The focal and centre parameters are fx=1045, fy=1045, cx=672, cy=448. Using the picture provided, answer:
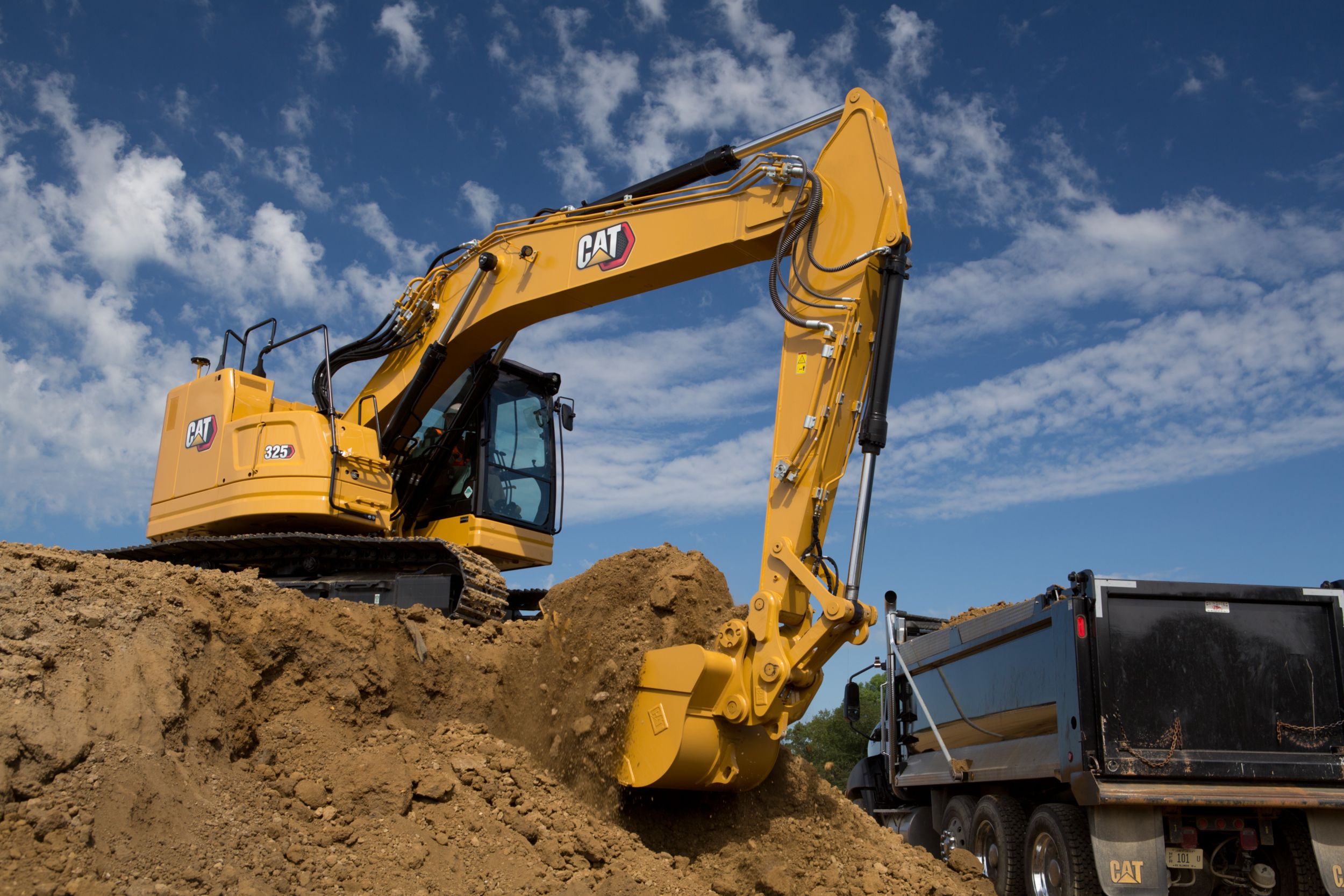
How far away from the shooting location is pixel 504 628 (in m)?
7.79

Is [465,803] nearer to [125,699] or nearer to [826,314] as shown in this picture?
[125,699]

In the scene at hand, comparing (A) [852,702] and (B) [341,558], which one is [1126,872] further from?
(B) [341,558]

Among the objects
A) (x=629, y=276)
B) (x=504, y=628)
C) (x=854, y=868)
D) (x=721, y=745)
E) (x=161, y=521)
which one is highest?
(x=629, y=276)

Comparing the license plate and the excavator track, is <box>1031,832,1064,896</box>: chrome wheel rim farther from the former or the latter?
the excavator track

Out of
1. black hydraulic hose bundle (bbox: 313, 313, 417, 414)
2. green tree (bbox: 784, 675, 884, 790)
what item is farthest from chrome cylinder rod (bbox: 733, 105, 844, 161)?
green tree (bbox: 784, 675, 884, 790)

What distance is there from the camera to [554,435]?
1084 centimetres

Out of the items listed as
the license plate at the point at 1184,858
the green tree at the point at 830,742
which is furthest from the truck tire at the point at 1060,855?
the green tree at the point at 830,742

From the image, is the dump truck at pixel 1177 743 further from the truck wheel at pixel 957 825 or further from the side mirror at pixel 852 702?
the side mirror at pixel 852 702

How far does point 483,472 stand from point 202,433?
2.77 metres

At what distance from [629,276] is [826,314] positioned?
7.08 feet

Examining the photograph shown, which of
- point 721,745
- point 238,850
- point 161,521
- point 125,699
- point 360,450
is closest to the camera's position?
point 238,850

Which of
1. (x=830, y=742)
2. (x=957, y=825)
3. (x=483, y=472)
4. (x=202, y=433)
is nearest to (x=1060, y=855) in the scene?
(x=957, y=825)

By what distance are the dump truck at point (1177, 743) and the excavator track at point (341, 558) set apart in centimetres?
431

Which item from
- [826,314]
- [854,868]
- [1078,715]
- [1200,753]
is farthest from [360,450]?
[1200,753]
